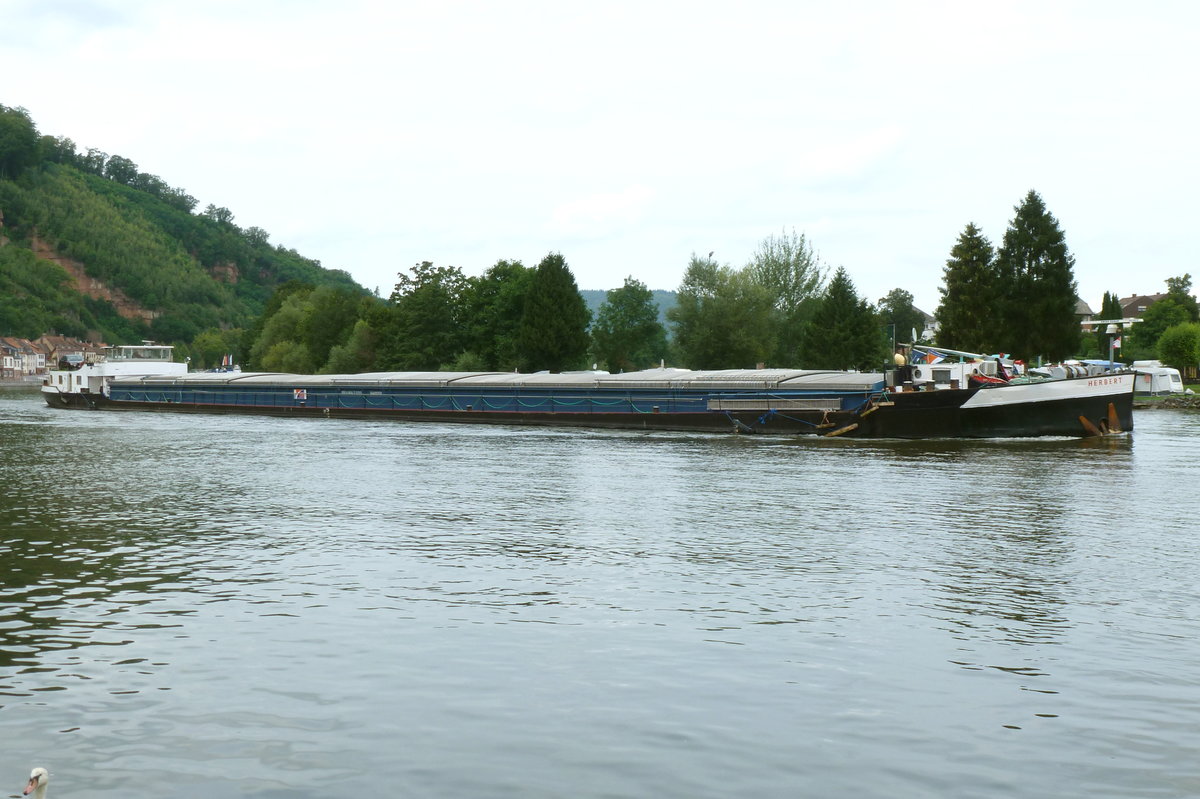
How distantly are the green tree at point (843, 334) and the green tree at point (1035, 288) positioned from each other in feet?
31.5

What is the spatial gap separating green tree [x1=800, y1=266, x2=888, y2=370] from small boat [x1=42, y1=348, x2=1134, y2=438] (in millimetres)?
27582

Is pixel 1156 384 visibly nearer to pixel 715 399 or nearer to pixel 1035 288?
pixel 1035 288

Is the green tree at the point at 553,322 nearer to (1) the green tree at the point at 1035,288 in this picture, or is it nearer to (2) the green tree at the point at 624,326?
(2) the green tree at the point at 624,326

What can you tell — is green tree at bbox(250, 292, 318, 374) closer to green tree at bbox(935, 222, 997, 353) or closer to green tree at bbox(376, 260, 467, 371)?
green tree at bbox(376, 260, 467, 371)

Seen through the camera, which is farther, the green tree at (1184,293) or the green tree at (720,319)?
the green tree at (1184,293)

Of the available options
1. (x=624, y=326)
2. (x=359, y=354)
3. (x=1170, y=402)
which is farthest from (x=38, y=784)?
(x=359, y=354)

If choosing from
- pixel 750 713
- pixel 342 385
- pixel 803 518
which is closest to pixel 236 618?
pixel 750 713

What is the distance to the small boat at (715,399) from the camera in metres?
43.5

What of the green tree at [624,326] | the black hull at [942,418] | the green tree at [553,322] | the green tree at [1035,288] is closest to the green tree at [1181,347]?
the green tree at [1035,288]

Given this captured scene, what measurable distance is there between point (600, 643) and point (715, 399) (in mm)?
39190

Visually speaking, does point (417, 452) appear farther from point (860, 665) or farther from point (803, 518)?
point (860, 665)

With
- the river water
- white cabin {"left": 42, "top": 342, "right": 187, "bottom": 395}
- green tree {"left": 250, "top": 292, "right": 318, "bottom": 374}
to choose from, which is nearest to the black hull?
the river water

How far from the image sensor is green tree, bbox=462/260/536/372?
325 ft

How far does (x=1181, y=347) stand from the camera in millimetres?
105812
